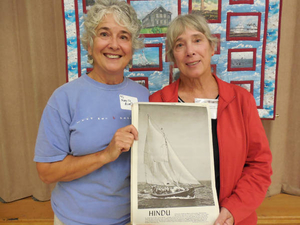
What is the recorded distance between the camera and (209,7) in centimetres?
138

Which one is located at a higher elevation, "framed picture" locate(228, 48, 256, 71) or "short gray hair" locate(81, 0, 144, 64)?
"short gray hair" locate(81, 0, 144, 64)

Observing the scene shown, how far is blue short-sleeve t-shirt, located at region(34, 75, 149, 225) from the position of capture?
2.63 feet

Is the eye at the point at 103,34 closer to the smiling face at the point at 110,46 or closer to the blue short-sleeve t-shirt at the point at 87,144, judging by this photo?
the smiling face at the point at 110,46

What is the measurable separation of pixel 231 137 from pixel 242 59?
801 mm

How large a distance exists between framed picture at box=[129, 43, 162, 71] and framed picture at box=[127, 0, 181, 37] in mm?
135

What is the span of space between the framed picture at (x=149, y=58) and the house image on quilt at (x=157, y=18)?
14 cm

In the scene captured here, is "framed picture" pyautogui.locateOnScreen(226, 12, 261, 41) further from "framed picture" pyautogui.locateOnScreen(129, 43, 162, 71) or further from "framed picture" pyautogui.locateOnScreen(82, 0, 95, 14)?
"framed picture" pyautogui.locateOnScreen(82, 0, 95, 14)

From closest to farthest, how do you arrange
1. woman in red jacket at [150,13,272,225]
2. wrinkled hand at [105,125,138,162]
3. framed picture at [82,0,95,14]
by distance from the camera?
1. wrinkled hand at [105,125,138,162]
2. woman in red jacket at [150,13,272,225]
3. framed picture at [82,0,95,14]

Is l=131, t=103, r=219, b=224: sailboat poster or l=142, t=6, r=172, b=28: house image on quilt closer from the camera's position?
l=131, t=103, r=219, b=224: sailboat poster

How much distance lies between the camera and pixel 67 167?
79 cm

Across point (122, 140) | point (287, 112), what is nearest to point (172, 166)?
point (122, 140)

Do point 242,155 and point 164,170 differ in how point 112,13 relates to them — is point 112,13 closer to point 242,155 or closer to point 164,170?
point 164,170

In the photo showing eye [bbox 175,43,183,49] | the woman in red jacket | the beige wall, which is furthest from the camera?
the beige wall

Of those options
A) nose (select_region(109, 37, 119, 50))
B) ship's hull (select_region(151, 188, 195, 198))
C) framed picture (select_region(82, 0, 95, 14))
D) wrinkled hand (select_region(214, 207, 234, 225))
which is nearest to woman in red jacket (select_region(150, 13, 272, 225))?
wrinkled hand (select_region(214, 207, 234, 225))
